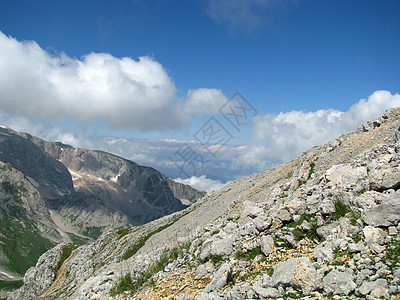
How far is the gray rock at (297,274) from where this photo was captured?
31.6 ft

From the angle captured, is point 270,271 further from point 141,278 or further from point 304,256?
point 141,278

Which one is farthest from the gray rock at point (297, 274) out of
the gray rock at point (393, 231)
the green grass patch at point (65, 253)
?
the green grass patch at point (65, 253)

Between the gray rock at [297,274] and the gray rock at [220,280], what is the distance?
7.56 ft

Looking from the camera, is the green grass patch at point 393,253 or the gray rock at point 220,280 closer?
the green grass patch at point 393,253

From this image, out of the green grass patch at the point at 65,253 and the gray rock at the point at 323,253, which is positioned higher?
the gray rock at the point at 323,253

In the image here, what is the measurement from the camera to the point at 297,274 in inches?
392

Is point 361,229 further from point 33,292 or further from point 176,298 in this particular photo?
point 33,292

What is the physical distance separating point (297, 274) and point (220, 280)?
359 cm

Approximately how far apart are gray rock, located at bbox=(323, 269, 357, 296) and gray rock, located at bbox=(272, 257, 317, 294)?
1.51ft

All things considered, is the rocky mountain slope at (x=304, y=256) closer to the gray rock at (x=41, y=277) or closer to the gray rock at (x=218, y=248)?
the gray rock at (x=218, y=248)

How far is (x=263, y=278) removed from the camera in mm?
11078

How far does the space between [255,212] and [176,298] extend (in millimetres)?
9397

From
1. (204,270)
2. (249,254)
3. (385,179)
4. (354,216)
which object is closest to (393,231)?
(354,216)

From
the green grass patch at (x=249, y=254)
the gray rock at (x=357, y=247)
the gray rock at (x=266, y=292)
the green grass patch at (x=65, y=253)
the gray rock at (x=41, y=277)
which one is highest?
the gray rock at (x=357, y=247)
